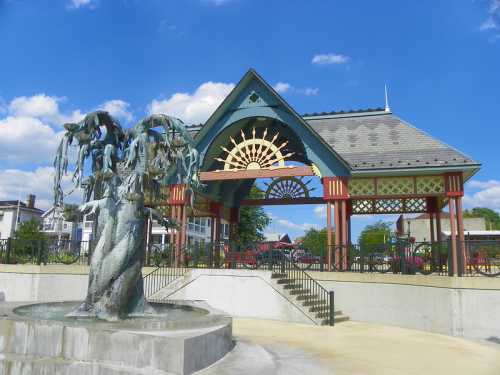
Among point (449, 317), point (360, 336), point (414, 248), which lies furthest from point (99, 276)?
point (414, 248)

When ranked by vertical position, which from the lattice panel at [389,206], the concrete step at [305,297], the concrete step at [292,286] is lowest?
the concrete step at [305,297]

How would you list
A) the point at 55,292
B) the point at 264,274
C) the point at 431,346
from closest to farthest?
the point at 431,346
the point at 264,274
the point at 55,292

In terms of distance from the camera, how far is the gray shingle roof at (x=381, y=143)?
596 inches

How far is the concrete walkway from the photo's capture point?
702cm

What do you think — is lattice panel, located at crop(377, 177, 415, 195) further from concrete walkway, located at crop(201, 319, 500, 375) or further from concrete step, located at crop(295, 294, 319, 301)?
concrete walkway, located at crop(201, 319, 500, 375)

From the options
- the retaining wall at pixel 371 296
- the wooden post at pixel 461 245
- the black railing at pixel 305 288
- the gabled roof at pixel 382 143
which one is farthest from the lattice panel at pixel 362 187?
the black railing at pixel 305 288

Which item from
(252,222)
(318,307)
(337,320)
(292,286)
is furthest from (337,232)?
(252,222)

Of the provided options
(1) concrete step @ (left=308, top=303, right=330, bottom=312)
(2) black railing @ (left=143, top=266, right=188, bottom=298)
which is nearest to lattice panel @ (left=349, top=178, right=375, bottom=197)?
(1) concrete step @ (left=308, top=303, right=330, bottom=312)

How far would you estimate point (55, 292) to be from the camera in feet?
53.6

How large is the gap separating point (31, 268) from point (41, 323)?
1212 centimetres

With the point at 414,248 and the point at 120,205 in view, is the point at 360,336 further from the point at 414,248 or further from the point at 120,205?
the point at 120,205

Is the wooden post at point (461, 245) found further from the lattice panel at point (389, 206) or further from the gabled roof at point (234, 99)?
the gabled roof at point (234, 99)

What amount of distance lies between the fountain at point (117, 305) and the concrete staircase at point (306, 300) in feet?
13.3

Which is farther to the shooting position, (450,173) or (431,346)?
(450,173)
